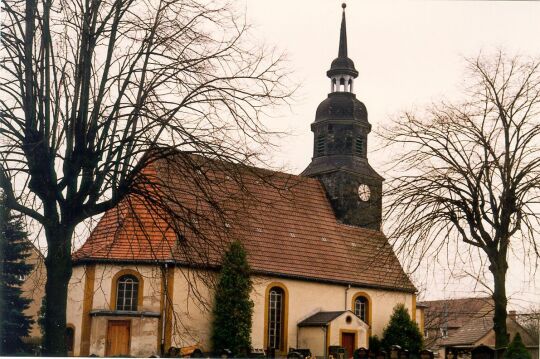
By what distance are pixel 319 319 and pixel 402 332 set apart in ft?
11.1

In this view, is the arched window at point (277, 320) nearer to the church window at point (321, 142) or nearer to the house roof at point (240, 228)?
the house roof at point (240, 228)

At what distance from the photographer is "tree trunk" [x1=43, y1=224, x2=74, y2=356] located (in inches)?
360

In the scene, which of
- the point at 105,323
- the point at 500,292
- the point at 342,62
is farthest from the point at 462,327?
the point at 500,292

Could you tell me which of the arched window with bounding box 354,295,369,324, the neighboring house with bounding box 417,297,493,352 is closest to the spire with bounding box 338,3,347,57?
the arched window with bounding box 354,295,369,324

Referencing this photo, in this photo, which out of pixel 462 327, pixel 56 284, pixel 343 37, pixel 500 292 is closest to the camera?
pixel 56 284

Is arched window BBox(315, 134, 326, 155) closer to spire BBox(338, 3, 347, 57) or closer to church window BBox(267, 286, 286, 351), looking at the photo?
church window BBox(267, 286, 286, 351)

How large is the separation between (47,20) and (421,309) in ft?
69.9

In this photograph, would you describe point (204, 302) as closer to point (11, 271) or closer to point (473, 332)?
point (11, 271)

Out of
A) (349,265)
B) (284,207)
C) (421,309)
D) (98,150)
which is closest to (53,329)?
(98,150)

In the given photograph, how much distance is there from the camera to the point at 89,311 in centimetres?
1930

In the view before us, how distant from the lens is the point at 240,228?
11.6 meters

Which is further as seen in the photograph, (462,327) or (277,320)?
(462,327)

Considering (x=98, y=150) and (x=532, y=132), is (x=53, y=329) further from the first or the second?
(x=532, y=132)

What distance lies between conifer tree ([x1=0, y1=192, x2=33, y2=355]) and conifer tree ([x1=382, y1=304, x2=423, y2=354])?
46.3ft
